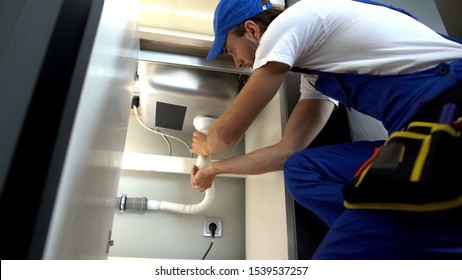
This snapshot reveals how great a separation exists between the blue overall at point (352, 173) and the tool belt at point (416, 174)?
3 cm

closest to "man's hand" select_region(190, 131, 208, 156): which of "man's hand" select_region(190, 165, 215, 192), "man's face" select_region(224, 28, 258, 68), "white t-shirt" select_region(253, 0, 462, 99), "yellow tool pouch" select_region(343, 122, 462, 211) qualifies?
"man's hand" select_region(190, 165, 215, 192)

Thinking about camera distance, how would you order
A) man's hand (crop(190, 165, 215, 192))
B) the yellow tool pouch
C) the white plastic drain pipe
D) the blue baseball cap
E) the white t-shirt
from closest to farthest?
the yellow tool pouch, the white t-shirt, the blue baseball cap, man's hand (crop(190, 165, 215, 192)), the white plastic drain pipe

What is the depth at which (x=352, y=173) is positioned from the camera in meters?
0.80

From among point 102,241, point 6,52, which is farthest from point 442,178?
point 102,241

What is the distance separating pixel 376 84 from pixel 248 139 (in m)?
0.79

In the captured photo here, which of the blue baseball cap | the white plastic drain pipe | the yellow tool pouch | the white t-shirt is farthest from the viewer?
the white plastic drain pipe

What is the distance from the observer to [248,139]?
4.81ft

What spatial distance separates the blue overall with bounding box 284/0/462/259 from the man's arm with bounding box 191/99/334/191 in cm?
8

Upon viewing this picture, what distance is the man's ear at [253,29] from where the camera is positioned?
2.97 ft

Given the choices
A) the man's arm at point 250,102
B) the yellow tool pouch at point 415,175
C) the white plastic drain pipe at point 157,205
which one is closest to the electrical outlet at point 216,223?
the white plastic drain pipe at point 157,205

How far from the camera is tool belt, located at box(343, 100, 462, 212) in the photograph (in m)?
0.43

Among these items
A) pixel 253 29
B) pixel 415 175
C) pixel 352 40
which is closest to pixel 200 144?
pixel 253 29

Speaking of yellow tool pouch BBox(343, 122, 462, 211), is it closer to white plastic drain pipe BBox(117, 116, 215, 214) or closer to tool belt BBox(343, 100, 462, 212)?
tool belt BBox(343, 100, 462, 212)

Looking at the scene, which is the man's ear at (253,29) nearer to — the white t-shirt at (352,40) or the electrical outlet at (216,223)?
the white t-shirt at (352,40)
